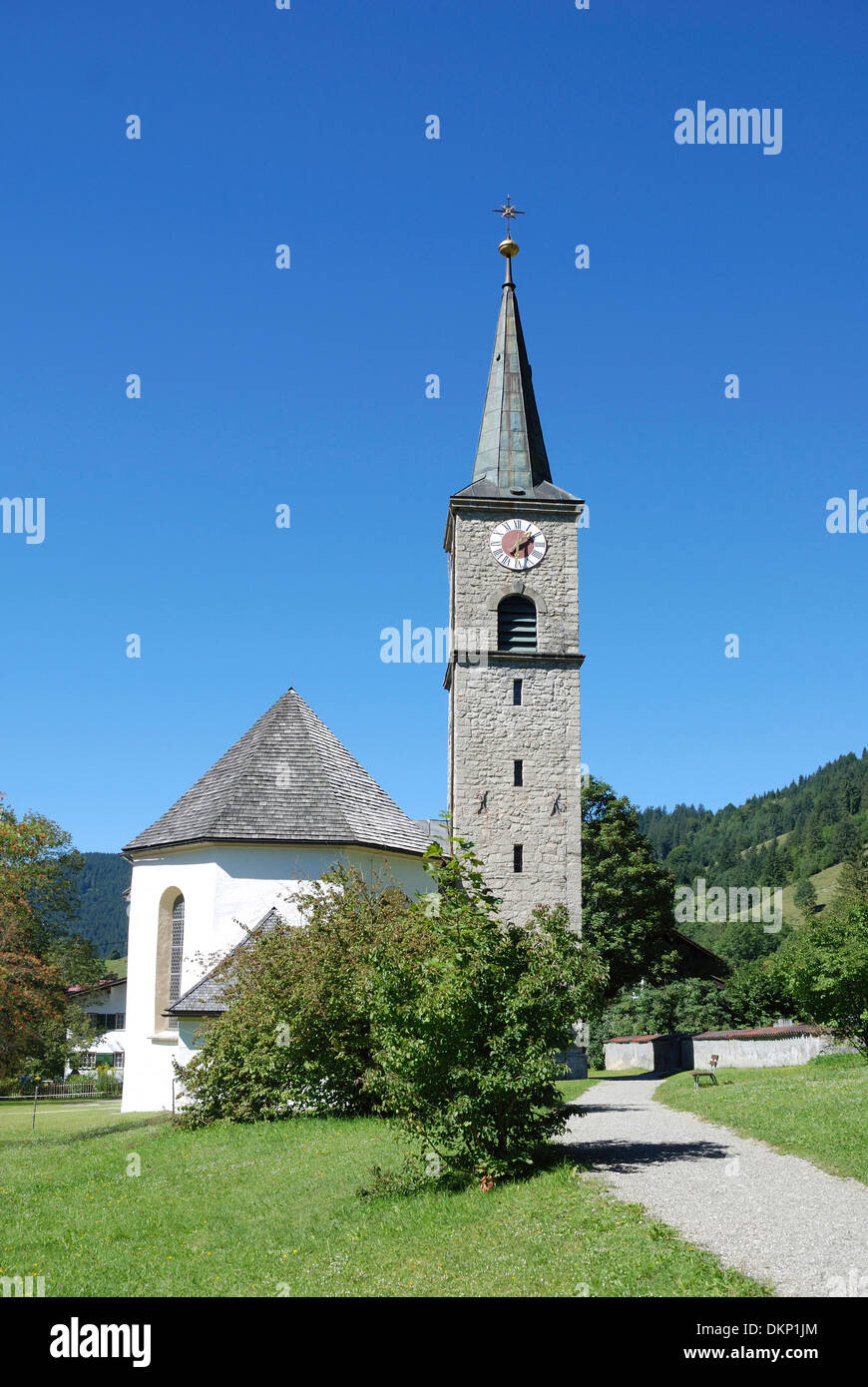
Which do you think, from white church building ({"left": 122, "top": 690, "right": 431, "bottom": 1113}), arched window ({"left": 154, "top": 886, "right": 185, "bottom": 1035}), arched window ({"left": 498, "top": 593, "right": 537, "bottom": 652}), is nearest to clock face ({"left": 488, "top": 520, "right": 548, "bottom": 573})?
arched window ({"left": 498, "top": 593, "right": 537, "bottom": 652})

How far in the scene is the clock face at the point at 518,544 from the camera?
107ft

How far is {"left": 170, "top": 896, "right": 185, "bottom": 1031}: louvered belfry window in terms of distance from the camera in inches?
1049

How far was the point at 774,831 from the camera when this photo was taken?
15862 centimetres

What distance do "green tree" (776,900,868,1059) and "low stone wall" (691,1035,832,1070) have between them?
121 inches

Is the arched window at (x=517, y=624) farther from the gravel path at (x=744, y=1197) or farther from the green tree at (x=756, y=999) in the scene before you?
the green tree at (x=756, y=999)

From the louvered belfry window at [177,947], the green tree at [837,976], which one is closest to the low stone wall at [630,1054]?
the green tree at [837,976]

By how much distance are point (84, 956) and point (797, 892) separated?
3049 inches

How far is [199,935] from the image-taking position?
83.0 feet

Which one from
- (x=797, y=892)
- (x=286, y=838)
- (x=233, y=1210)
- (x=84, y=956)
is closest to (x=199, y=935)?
(x=286, y=838)

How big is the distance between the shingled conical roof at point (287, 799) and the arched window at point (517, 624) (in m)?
6.37

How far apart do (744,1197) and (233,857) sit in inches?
672

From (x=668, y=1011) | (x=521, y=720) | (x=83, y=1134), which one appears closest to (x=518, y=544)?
(x=521, y=720)

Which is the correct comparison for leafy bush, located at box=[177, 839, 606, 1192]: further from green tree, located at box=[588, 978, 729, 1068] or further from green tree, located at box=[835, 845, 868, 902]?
green tree, located at box=[835, 845, 868, 902]
